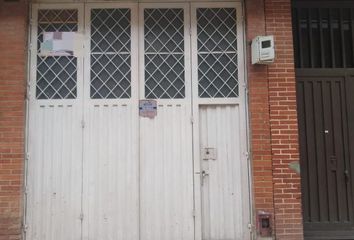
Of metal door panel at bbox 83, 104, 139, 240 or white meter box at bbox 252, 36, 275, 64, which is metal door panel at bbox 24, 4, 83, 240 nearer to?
metal door panel at bbox 83, 104, 139, 240

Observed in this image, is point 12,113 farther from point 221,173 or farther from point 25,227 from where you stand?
point 221,173

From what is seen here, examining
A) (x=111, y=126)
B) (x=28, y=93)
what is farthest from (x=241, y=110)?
(x=28, y=93)

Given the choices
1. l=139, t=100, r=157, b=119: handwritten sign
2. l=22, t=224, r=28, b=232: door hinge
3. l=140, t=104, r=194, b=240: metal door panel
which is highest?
l=139, t=100, r=157, b=119: handwritten sign

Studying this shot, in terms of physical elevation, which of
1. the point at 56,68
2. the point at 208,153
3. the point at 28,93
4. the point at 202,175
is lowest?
the point at 202,175

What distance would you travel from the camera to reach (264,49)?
7039 millimetres

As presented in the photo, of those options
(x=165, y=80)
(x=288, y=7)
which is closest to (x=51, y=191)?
(x=165, y=80)

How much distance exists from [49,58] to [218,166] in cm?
325

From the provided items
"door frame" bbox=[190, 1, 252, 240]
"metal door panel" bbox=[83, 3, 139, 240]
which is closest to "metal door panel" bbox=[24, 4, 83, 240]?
"metal door panel" bbox=[83, 3, 139, 240]

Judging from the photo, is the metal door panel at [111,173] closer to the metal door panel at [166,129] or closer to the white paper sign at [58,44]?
the metal door panel at [166,129]

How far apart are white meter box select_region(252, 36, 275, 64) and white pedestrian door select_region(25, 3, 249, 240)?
44 centimetres

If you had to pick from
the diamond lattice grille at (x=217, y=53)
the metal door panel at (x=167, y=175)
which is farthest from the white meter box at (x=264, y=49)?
the metal door panel at (x=167, y=175)

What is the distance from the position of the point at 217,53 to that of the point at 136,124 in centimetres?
177

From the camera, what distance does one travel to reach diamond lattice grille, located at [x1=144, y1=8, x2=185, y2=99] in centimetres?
733

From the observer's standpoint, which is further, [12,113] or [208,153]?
[208,153]
